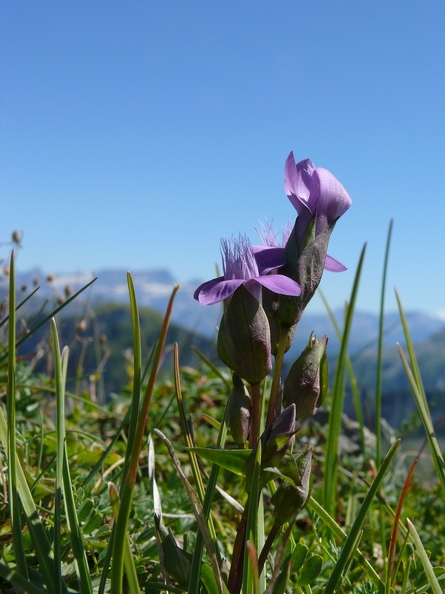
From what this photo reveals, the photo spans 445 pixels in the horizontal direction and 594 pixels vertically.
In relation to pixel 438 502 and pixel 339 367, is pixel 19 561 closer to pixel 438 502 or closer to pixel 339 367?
pixel 339 367

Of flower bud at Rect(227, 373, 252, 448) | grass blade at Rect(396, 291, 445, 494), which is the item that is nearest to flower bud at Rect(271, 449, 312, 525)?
flower bud at Rect(227, 373, 252, 448)

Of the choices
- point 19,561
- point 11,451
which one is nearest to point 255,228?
point 11,451

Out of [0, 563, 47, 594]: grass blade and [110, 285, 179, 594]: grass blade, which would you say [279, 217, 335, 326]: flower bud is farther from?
[0, 563, 47, 594]: grass blade

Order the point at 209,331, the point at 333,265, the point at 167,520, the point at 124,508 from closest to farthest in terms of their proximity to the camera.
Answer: the point at 124,508, the point at 333,265, the point at 167,520, the point at 209,331

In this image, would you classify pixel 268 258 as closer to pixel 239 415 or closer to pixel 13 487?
pixel 239 415

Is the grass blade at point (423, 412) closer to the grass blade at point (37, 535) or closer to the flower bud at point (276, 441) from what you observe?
the flower bud at point (276, 441)

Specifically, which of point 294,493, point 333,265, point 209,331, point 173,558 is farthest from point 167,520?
point 209,331

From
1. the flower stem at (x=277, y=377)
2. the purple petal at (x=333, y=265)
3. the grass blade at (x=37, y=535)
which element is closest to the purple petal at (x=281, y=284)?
the flower stem at (x=277, y=377)
